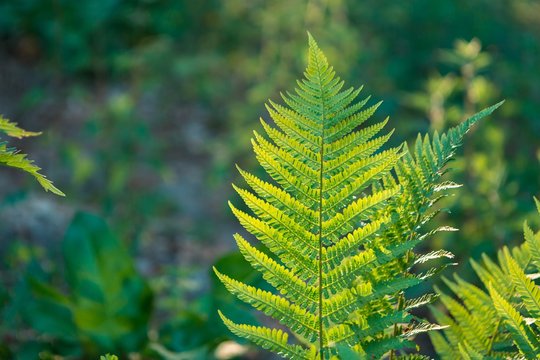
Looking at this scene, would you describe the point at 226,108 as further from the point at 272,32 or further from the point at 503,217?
the point at 503,217

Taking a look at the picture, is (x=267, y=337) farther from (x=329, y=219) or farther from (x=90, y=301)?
(x=90, y=301)

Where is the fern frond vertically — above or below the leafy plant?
below

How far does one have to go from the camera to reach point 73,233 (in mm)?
2715

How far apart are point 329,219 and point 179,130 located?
389 centimetres

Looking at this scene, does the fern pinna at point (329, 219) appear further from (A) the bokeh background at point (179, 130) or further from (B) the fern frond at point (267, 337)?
(A) the bokeh background at point (179, 130)

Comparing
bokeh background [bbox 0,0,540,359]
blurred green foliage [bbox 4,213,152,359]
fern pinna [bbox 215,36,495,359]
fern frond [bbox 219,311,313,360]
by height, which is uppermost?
bokeh background [bbox 0,0,540,359]

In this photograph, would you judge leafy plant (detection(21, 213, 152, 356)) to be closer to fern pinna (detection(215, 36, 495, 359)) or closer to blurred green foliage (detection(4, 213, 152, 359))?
blurred green foliage (detection(4, 213, 152, 359))

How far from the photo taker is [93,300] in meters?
2.62

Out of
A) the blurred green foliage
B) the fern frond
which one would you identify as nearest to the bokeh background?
the blurred green foliage

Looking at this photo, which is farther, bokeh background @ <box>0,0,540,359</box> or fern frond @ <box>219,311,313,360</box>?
bokeh background @ <box>0,0,540,359</box>

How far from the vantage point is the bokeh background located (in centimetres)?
265

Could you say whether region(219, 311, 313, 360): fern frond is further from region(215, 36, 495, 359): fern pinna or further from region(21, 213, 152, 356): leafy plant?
region(21, 213, 152, 356): leafy plant

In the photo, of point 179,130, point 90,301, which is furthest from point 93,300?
point 179,130

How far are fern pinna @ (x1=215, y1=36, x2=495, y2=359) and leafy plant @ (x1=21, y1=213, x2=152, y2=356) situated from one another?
116 cm
